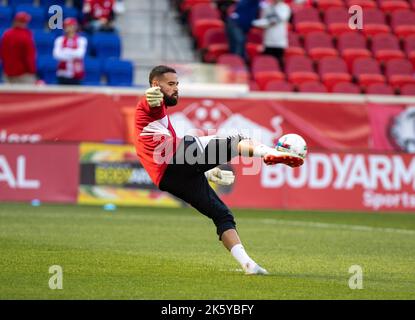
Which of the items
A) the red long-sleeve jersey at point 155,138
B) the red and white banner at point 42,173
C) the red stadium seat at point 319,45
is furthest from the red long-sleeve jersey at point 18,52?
the red long-sleeve jersey at point 155,138

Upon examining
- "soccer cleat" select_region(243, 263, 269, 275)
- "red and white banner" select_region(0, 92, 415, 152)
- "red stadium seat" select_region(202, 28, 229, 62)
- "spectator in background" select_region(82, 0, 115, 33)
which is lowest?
"soccer cleat" select_region(243, 263, 269, 275)

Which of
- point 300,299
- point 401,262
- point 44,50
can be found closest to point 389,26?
point 44,50

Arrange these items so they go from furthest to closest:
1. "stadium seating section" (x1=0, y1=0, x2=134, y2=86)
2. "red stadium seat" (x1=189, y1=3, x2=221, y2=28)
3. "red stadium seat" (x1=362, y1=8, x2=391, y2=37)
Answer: "red stadium seat" (x1=362, y1=8, x2=391, y2=37), "red stadium seat" (x1=189, y1=3, x2=221, y2=28), "stadium seating section" (x1=0, y1=0, x2=134, y2=86)

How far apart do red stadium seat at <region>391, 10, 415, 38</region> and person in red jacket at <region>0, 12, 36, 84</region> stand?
1032cm

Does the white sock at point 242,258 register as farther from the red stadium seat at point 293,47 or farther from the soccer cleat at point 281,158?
the red stadium seat at point 293,47

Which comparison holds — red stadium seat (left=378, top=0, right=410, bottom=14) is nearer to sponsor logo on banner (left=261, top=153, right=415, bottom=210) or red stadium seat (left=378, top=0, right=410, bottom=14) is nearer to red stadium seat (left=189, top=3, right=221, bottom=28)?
red stadium seat (left=189, top=3, right=221, bottom=28)

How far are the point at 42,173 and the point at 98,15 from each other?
493 centimetres

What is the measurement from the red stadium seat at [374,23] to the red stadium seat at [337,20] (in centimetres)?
50

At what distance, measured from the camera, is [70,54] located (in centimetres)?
2262

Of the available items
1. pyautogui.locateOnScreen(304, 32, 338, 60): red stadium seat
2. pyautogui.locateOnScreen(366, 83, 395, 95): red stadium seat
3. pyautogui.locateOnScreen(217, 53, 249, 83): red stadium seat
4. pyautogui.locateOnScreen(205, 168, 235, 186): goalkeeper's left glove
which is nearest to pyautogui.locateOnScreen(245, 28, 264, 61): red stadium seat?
pyautogui.locateOnScreen(217, 53, 249, 83): red stadium seat

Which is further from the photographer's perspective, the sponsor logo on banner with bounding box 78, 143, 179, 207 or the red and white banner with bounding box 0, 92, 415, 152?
the red and white banner with bounding box 0, 92, 415, 152

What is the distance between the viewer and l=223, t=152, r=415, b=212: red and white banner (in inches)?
866
